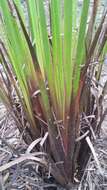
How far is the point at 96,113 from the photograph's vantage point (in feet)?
2.88

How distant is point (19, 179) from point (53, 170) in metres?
0.17

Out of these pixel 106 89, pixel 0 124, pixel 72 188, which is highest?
pixel 106 89

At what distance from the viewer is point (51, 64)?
0.68 m

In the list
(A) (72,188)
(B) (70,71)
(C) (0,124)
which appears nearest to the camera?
(B) (70,71)

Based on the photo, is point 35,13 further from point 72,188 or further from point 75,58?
point 72,188

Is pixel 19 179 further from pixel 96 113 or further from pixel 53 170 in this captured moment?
pixel 96 113

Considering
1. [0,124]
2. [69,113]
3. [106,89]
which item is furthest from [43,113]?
[0,124]

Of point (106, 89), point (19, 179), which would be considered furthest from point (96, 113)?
point (19, 179)

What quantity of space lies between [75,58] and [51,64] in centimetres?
5

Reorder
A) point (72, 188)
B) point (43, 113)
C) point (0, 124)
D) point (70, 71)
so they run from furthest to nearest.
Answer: point (0, 124) → point (72, 188) → point (43, 113) → point (70, 71)

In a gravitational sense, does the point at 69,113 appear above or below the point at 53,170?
above

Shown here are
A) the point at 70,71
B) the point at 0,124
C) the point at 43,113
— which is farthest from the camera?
the point at 0,124

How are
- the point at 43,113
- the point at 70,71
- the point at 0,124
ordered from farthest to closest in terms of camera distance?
the point at 0,124, the point at 43,113, the point at 70,71

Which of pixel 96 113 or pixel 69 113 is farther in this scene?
pixel 96 113
